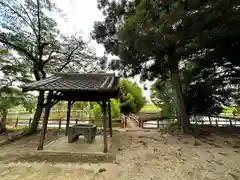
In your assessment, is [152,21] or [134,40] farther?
[134,40]

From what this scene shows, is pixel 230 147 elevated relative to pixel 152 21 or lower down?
lower down

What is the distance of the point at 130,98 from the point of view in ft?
63.4

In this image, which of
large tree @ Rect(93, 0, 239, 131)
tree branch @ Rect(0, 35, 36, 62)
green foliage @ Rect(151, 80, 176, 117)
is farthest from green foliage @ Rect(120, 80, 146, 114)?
tree branch @ Rect(0, 35, 36, 62)

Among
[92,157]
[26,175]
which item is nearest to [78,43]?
[92,157]

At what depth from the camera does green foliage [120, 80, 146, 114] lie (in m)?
19.3

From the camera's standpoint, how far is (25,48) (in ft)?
23.1

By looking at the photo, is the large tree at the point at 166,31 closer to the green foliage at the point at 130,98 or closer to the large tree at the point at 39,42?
the large tree at the point at 39,42

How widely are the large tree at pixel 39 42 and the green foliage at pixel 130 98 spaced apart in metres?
11.2

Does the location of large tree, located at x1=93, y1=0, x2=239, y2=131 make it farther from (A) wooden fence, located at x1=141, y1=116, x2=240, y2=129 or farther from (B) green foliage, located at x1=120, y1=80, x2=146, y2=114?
(B) green foliage, located at x1=120, y1=80, x2=146, y2=114

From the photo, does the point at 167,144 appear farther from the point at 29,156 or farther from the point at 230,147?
the point at 29,156

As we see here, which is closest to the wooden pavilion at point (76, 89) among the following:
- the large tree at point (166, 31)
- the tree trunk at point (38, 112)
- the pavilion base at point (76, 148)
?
the pavilion base at point (76, 148)

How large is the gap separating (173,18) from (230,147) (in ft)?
16.1

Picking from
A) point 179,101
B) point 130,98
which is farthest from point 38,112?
point 130,98

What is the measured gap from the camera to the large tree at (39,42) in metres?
6.61
